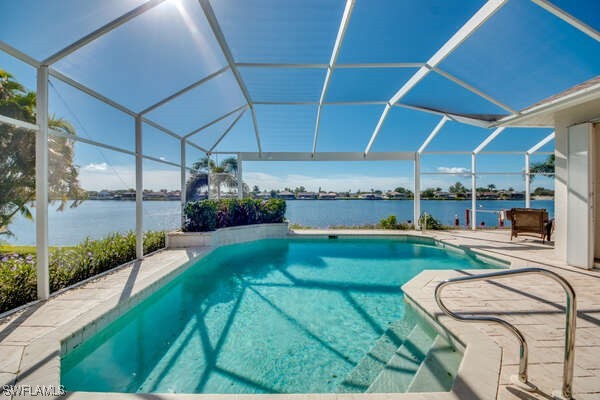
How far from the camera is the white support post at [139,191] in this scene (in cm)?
690

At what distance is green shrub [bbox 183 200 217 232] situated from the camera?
949 cm

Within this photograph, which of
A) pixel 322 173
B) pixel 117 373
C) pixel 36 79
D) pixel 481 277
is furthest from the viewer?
pixel 322 173

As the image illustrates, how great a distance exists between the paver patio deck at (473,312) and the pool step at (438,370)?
0.80ft

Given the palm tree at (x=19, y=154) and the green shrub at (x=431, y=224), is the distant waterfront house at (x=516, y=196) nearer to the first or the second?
the green shrub at (x=431, y=224)

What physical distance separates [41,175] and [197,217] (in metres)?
5.49

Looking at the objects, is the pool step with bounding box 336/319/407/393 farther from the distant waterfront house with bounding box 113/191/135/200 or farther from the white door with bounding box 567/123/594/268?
the distant waterfront house with bounding box 113/191/135/200

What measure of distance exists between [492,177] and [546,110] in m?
6.80

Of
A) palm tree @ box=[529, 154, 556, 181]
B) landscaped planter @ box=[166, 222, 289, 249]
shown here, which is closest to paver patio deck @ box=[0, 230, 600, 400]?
landscaped planter @ box=[166, 222, 289, 249]

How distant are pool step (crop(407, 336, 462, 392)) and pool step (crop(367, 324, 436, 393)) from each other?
0.24 feet

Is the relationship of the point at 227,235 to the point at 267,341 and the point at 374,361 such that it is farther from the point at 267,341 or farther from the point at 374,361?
the point at 374,361

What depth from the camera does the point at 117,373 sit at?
320 centimetres

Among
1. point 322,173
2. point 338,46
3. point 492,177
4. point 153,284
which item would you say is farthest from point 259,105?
point 322,173

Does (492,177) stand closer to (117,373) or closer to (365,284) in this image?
(365,284)

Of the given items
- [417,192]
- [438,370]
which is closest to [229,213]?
[417,192]
